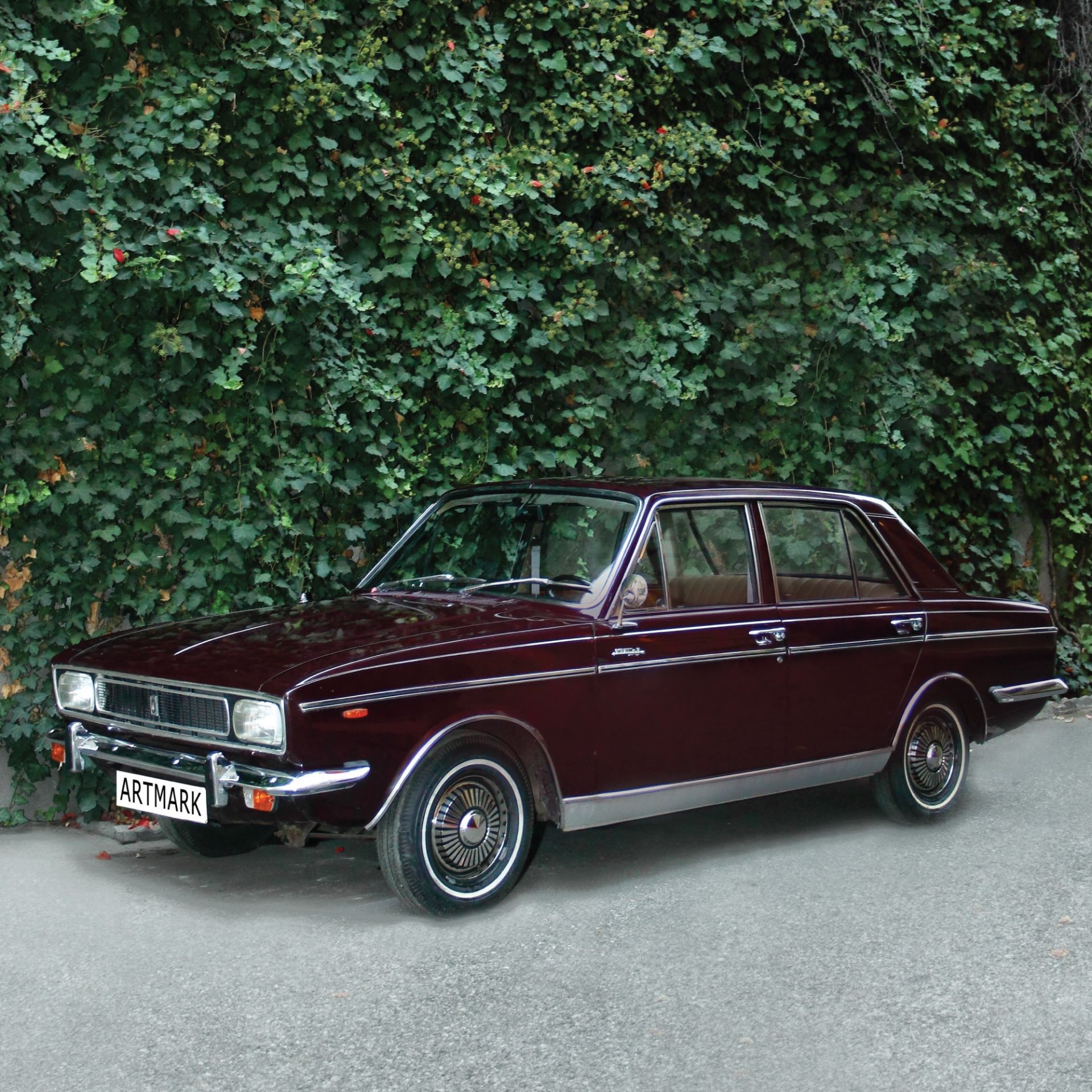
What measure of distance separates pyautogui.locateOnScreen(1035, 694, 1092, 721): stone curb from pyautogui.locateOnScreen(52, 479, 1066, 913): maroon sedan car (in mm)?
3042

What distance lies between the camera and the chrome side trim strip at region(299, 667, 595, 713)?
5066 millimetres

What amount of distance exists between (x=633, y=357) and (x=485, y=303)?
1189mm

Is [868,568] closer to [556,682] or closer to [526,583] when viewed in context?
[526,583]

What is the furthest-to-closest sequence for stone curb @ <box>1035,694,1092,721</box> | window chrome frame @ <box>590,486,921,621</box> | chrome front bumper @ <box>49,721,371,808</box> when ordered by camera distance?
stone curb @ <box>1035,694,1092,721</box> < window chrome frame @ <box>590,486,921,621</box> < chrome front bumper @ <box>49,721,371,808</box>

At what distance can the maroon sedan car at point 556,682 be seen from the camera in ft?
17.1

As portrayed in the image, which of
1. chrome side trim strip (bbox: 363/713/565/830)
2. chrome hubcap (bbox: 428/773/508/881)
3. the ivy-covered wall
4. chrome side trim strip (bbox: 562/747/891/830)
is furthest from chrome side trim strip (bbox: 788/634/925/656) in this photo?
the ivy-covered wall

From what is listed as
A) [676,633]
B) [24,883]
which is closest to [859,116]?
[676,633]

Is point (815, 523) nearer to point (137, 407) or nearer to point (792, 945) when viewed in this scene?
point (792, 945)

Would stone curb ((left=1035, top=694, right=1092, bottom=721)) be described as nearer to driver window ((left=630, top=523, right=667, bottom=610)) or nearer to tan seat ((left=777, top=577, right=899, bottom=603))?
tan seat ((left=777, top=577, right=899, bottom=603))

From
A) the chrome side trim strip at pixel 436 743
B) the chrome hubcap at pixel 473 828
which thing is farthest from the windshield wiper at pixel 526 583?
the chrome hubcap at pixel 473 828

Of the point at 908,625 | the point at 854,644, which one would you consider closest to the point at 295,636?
the point at 854,644

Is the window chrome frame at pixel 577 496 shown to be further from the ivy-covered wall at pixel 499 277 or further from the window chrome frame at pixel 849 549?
the ivy-covered wall at pixel 499 277

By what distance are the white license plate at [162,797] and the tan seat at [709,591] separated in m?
2.13

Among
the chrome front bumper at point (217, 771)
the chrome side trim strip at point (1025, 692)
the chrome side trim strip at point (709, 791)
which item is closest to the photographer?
the chrome front bumper at point (217, 771)
